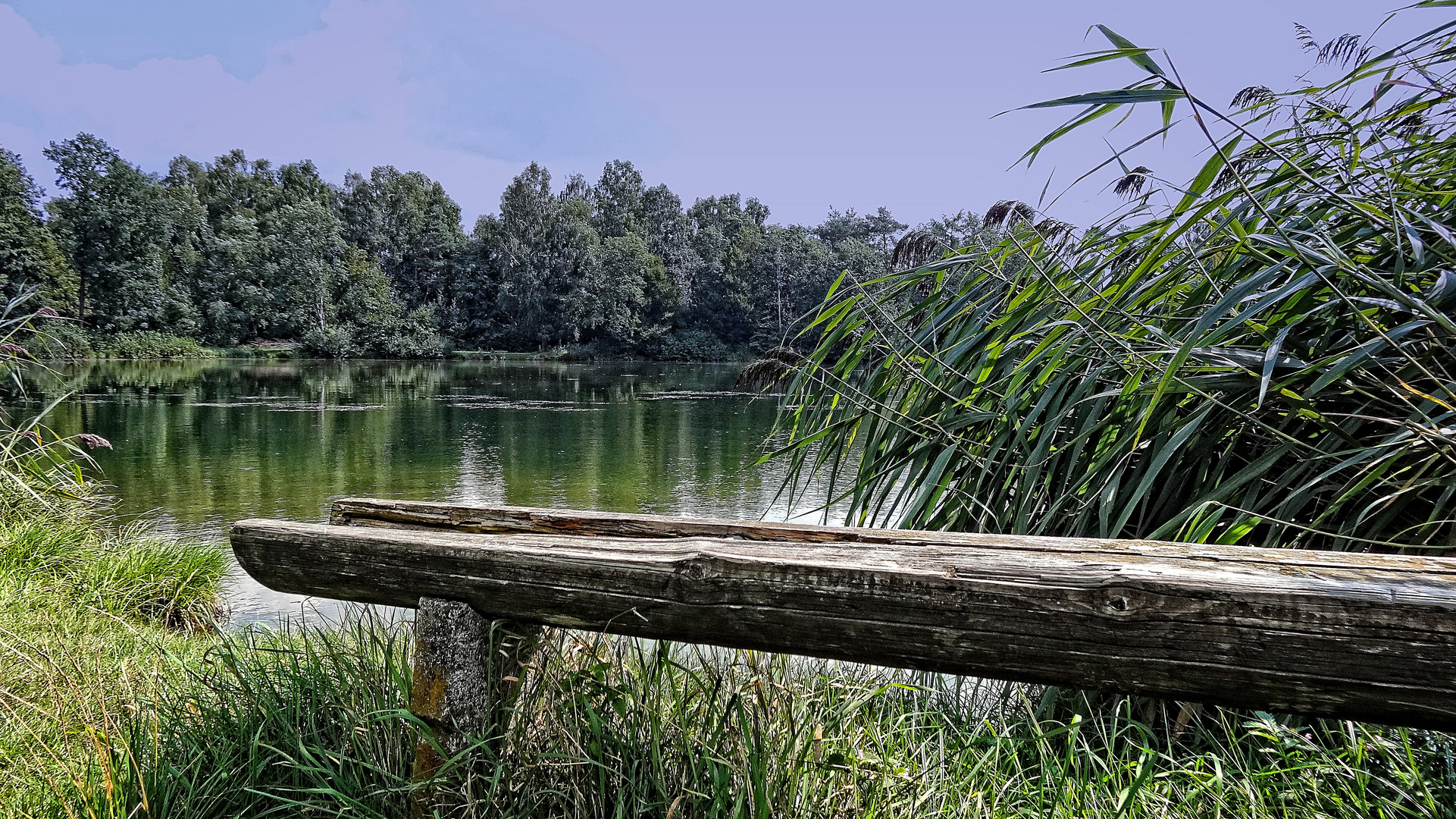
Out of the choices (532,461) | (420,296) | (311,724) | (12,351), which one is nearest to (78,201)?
(420,296)

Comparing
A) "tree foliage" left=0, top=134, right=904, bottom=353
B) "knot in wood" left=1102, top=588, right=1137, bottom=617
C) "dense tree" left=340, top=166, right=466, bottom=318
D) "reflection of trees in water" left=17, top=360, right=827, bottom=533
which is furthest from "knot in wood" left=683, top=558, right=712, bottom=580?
"dense tree" left=340, top=166, right=466, bottom=318

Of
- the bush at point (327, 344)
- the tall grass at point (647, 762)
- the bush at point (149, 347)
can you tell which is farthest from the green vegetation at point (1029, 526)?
the bush at point (327, 344)

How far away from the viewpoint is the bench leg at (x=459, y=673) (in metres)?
1.23

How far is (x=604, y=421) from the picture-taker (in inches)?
593

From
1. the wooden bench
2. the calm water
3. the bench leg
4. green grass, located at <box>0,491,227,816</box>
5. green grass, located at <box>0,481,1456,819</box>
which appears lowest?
the calm water

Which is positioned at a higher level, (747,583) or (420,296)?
(420,296)

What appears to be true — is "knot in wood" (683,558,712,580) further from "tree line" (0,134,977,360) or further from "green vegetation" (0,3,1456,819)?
"tree line" (0,134,977,360)

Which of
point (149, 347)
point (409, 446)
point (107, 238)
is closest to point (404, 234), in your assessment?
point (107, 238)

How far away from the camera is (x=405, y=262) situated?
5197 centimetres

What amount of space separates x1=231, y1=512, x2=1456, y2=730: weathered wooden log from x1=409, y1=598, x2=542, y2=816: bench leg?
0.25 feet

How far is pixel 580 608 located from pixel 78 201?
152 feet

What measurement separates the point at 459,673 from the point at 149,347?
41986 mm

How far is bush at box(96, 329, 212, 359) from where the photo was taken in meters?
33.9

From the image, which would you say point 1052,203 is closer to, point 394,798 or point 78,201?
point 394,798
